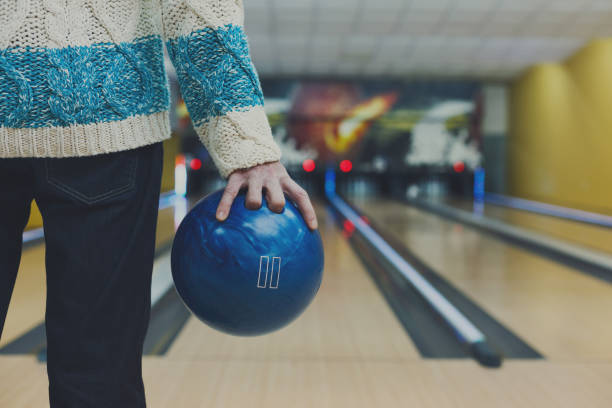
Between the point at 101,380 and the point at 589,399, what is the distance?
4.26 ft

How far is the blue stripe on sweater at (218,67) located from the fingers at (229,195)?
8cm

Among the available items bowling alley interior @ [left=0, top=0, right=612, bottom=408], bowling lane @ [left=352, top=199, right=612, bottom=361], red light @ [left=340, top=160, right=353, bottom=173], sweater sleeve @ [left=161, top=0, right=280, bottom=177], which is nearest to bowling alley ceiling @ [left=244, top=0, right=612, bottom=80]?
bowling alley interior @ [left=0, top=0, right=612, bottom=408]

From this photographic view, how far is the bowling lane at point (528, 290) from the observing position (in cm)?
205

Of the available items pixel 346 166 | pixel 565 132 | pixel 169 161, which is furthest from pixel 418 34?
pixel 169 161

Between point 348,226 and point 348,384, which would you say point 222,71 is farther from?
point 348,226

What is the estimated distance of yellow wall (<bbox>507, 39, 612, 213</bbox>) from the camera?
715cm

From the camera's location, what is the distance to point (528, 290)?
9.21 feet

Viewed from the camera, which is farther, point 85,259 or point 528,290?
point 528,290

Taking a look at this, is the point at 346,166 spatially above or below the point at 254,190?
above

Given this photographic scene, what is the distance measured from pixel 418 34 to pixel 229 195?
22.4 ft

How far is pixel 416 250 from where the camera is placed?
4051 millimetres

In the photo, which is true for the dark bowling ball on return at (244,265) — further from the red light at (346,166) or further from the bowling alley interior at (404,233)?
the red light at (346,166)

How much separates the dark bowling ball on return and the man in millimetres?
52

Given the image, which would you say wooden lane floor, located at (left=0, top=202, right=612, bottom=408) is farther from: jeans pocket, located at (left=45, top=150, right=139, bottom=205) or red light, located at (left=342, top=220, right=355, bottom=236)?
red light, located at (left=342, top=220, right=355, bottom=236)
